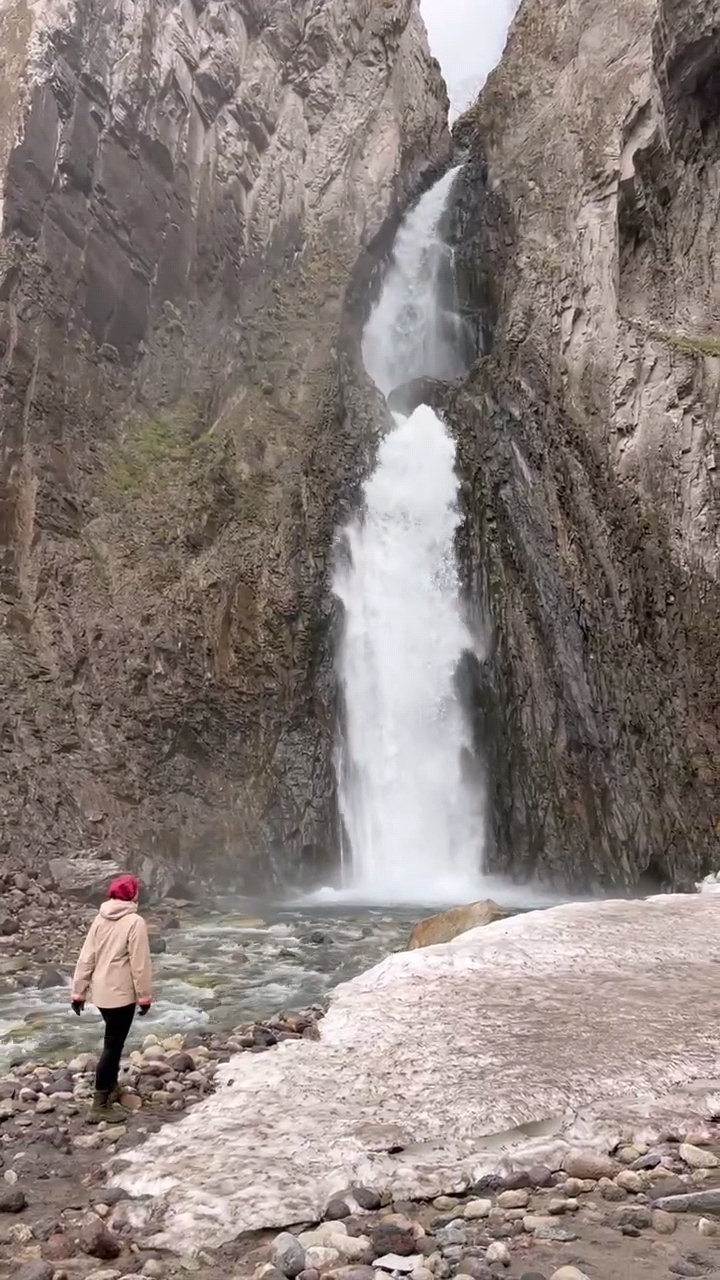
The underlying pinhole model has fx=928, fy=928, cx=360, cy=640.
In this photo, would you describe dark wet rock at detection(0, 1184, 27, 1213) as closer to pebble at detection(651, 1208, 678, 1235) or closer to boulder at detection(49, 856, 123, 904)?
pebble at detection(651, 1208, 678, 1235)

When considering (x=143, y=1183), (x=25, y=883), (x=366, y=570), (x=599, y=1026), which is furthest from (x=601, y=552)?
(x=143, y=1183)

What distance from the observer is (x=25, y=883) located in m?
17.0

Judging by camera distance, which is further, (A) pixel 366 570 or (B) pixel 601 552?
(A) pixel 366 570

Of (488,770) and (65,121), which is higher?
(65,121)

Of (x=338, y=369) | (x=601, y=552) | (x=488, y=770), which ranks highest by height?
(x=338, y=369)

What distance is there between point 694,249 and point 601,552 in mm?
12142

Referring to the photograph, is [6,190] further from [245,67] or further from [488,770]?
[488,770]

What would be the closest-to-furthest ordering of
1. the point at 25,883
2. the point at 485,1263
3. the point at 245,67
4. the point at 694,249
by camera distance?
1. the point at 485,1263
2. the point at 25,883
3. the point at 694,249
4. the point at 245,67

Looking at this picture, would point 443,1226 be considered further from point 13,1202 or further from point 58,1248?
point 13,1202

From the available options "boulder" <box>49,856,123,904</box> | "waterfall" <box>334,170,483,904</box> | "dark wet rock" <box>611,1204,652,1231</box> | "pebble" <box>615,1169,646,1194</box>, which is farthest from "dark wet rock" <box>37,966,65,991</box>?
"waterfall" <box>334,170,483,904</box>

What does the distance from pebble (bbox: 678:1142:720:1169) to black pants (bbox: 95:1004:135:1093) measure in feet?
13.1

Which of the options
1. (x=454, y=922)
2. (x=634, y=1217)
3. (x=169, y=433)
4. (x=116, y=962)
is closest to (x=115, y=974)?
(x=116, y=962)

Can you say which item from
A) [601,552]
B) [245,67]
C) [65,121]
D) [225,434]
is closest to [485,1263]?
[601,552]

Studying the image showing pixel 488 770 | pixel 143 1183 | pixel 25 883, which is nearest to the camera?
pixel 143 1183
